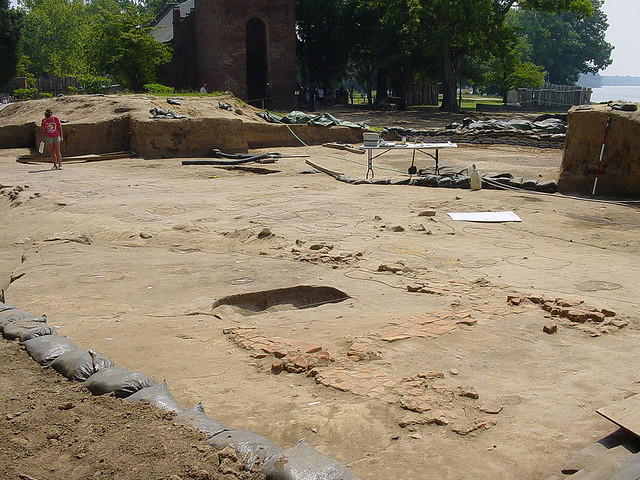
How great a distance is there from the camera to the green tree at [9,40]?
39625mm

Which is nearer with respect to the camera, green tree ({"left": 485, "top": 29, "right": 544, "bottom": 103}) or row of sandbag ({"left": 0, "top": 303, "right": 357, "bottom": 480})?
row of sandbag ({"left": 0, "top": 303, "right": 357, "bottom": 480})

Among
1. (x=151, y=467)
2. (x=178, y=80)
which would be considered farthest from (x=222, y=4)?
(x=151, y=467)

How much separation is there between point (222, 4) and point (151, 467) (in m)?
35.0

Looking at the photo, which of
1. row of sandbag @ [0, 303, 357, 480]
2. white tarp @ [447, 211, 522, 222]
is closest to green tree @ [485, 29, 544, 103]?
white tarp @ [447, 211, 522, 222]

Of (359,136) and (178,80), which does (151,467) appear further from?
(178,80)

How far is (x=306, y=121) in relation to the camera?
2312 centimetres

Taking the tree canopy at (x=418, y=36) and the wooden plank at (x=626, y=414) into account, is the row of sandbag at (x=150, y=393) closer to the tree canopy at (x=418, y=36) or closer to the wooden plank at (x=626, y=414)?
the wooden plank at (x=626, y=414)

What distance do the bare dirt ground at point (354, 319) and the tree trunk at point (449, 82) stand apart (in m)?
25.6

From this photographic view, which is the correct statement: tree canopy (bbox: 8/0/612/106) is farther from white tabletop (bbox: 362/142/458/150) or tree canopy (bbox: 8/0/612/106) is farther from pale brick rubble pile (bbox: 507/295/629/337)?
pale brick rubble pile (bbox: 507/295/629/337)

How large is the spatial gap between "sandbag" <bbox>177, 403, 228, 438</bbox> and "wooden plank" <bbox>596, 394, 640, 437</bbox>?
2009mm

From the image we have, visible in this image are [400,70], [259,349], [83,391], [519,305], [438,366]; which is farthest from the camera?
[400,70]

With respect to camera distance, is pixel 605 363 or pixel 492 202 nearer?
pixel 605 363

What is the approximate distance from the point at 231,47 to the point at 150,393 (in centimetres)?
3398

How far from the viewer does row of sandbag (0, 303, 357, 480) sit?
3.04 meters
